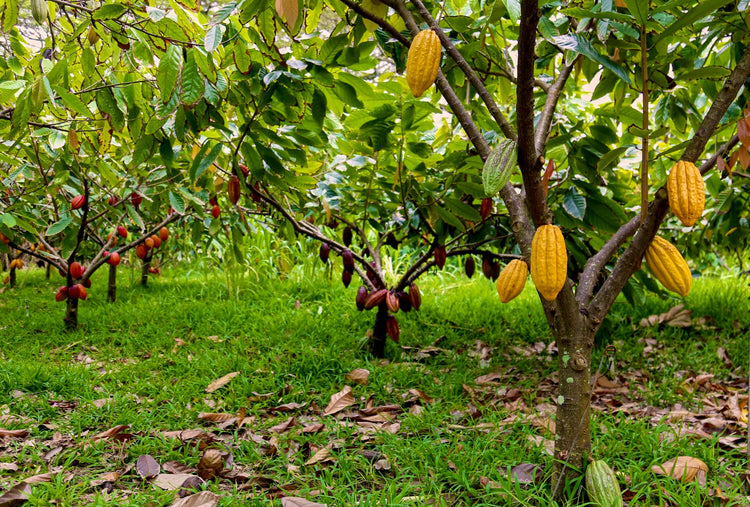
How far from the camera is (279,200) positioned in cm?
228

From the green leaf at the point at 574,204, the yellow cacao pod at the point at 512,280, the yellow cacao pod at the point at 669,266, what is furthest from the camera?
the green leaf at the point at 574,204

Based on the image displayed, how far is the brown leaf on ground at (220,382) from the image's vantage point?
2.23m

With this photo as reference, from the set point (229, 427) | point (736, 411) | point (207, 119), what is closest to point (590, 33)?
point (207, 119)

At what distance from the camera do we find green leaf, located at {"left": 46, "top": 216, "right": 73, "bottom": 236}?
2.48 meters

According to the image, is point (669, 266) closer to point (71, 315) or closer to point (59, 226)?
point (59, 226)

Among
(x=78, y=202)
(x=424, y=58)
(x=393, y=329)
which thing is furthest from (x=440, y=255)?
(x=78, y=202)

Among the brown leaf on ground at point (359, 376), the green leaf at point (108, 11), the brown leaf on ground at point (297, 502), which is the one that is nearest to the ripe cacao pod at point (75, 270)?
the brown leaf on ground at point (359, 376)

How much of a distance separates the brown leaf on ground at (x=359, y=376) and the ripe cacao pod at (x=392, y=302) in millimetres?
308

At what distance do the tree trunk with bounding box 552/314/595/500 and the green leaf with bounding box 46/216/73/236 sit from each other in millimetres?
2264

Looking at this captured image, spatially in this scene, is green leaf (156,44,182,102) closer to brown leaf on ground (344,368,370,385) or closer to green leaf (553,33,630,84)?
green leaf (553,33,630,84)

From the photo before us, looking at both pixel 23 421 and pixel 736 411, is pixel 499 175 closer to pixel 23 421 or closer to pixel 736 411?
pixel 736 411

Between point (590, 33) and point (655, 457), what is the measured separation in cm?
119

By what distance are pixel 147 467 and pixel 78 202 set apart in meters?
1.45

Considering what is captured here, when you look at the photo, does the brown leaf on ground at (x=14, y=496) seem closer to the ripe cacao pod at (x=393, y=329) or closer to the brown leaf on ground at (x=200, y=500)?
the brown leaf on ground at (x=200, y=500)
